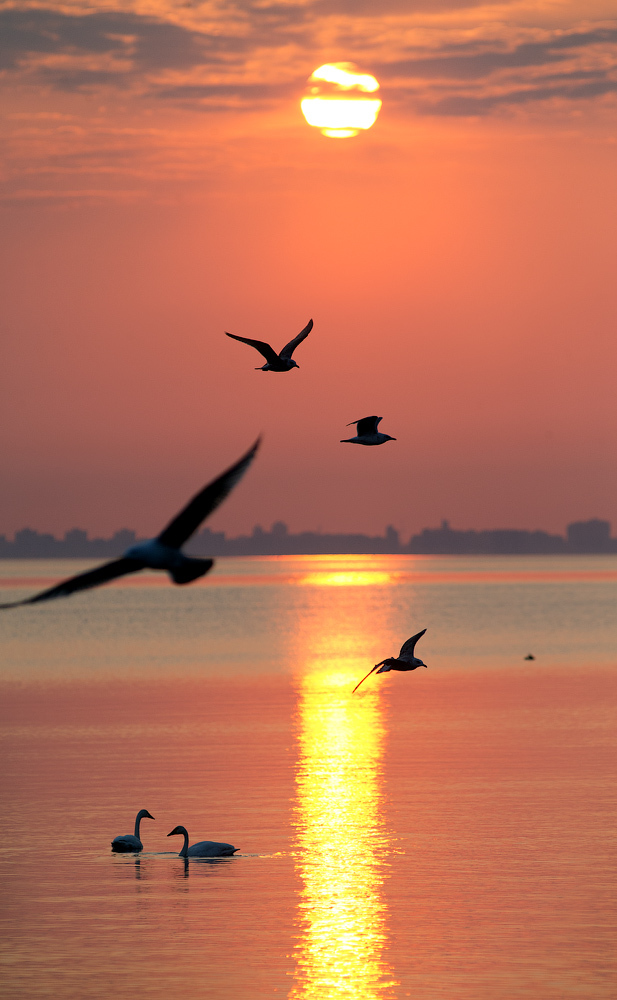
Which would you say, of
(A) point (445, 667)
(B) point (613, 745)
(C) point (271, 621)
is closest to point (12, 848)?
(B) point (613, 745)

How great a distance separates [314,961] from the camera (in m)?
30.0

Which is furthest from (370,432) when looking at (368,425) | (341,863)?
(341,863)

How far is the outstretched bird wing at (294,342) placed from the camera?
95.5 ft

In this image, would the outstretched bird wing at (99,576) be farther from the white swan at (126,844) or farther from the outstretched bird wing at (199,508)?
the white swan at (126,844)

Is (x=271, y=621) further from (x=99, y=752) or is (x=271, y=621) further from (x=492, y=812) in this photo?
(x=492, y=812)

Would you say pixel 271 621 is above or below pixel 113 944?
above

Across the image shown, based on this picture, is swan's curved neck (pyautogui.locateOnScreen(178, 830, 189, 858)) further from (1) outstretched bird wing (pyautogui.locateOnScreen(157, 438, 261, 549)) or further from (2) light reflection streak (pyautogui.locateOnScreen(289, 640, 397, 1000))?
(1) outstretched bird wing (pyautogui.locateOnScreen(157, 438, 261, 549))

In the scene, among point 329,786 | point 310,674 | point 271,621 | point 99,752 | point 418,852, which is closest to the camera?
point 418,852

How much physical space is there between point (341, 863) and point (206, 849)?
3.33m

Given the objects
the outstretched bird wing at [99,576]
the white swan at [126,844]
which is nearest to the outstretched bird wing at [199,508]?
the outstretched bird wing at [99,576]

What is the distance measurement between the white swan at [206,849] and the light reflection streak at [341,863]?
1.78m

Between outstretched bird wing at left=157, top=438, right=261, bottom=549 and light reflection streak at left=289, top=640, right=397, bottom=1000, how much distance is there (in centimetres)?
1583

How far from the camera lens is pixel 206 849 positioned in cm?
3706

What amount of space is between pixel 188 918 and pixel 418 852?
7616mm
